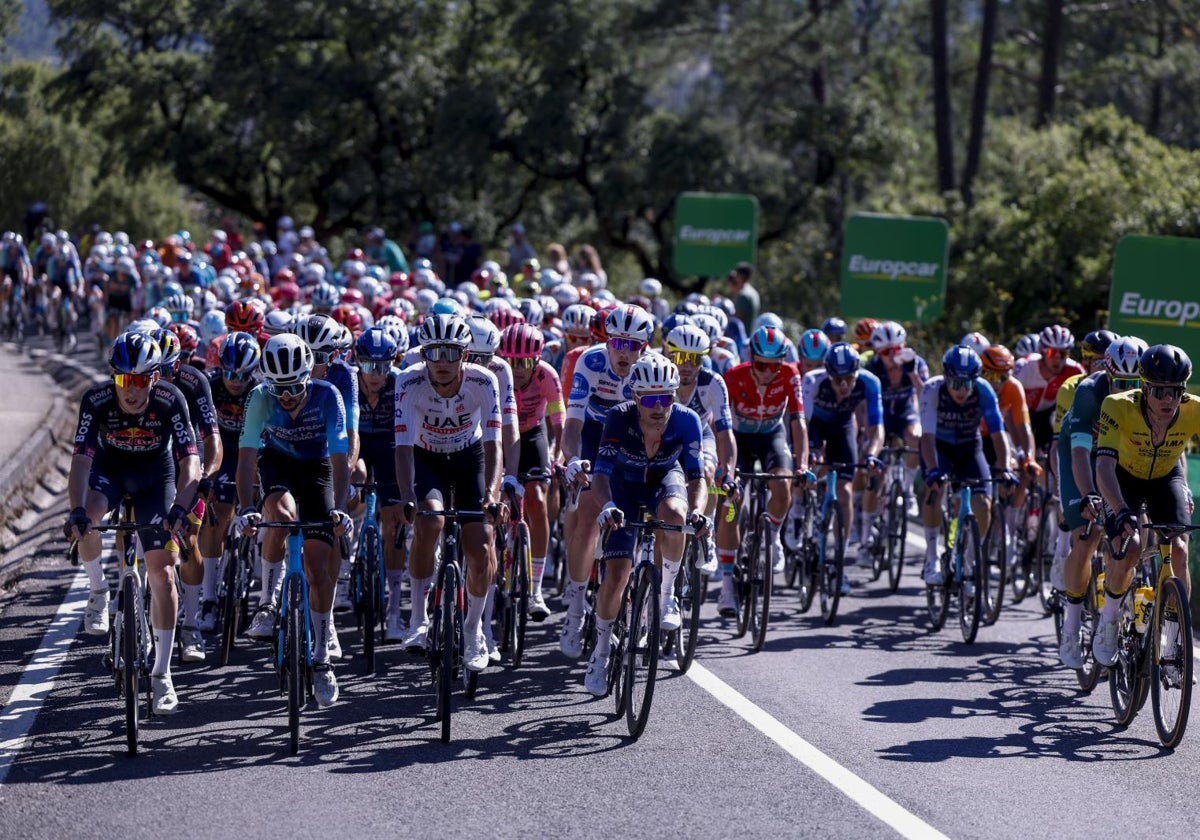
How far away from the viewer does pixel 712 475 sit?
33.0ft

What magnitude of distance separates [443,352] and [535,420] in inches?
93.8

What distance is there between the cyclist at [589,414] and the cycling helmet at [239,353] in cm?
194

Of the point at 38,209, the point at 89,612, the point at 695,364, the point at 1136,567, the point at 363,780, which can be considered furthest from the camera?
the point at 38,209

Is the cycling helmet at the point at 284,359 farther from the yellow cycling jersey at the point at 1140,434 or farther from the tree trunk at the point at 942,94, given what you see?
the tree trunk at the point at 942,94

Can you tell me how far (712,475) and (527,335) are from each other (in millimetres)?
1851

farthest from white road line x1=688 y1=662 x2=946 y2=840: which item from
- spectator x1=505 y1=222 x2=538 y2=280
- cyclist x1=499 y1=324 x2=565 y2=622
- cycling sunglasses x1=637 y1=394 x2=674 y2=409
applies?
spectator x1=505 y1=222 x2=538 y2=280

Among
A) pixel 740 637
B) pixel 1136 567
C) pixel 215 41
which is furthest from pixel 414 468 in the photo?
pixel 215 41

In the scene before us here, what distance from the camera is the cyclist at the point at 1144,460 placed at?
8789mm

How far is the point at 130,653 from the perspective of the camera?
317 inches

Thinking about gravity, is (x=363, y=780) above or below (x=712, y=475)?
below

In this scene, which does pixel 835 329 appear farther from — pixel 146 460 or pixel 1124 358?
pixel 146 460

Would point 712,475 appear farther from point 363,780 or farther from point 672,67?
point 672,67

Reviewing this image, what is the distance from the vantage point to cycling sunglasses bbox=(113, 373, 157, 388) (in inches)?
341

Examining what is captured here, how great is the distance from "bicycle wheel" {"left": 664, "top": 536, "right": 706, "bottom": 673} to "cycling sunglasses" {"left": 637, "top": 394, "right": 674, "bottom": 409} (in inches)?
46.9
